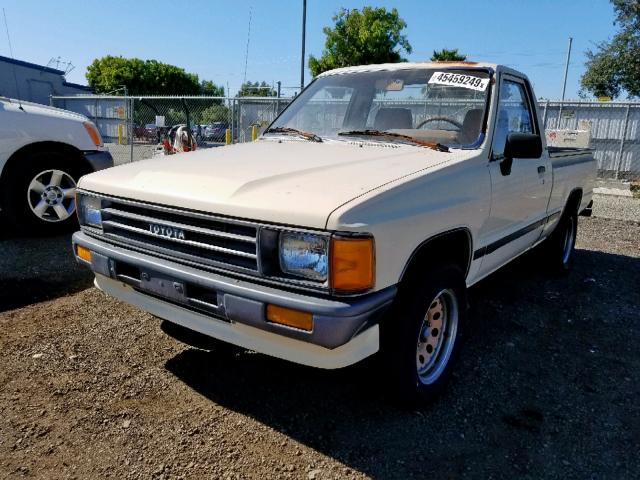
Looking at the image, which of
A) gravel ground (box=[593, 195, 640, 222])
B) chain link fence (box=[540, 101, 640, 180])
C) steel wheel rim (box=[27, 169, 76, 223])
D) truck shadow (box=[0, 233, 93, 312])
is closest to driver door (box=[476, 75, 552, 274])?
truck shadow (box=[0, 233, 93, 312])

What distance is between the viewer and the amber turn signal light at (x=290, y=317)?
6.54ft

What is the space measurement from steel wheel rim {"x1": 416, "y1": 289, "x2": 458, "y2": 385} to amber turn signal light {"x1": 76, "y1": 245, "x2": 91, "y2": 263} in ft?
Answer: 6.27

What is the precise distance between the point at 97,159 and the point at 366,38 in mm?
24721

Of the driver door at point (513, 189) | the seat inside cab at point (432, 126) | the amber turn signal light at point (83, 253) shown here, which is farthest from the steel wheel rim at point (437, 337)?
the amber turn signal light at point (83, 253)

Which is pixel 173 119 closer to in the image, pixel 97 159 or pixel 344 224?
pixel 97 159

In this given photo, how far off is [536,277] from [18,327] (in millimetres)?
4745

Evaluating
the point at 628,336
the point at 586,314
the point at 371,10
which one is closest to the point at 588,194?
the point at 586,314

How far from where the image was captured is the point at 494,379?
122 inches

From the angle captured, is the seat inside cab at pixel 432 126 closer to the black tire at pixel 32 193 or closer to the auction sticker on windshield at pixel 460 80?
the auction sticker on windshield at pixel 460 80

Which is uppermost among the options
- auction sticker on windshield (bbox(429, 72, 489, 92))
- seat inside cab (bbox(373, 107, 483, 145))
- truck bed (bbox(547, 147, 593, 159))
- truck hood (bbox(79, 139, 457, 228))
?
auction sticker on windshield (bbox(429, 72, 489, 92))

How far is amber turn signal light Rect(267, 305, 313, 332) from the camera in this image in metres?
1.99

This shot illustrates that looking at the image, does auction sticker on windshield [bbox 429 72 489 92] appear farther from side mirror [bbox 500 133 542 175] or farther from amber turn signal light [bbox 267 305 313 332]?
amber turn signal light [bbox 267 305 313 332]

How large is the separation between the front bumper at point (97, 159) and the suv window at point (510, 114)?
4.59 m

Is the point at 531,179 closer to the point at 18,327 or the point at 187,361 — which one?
the point at 187,361
